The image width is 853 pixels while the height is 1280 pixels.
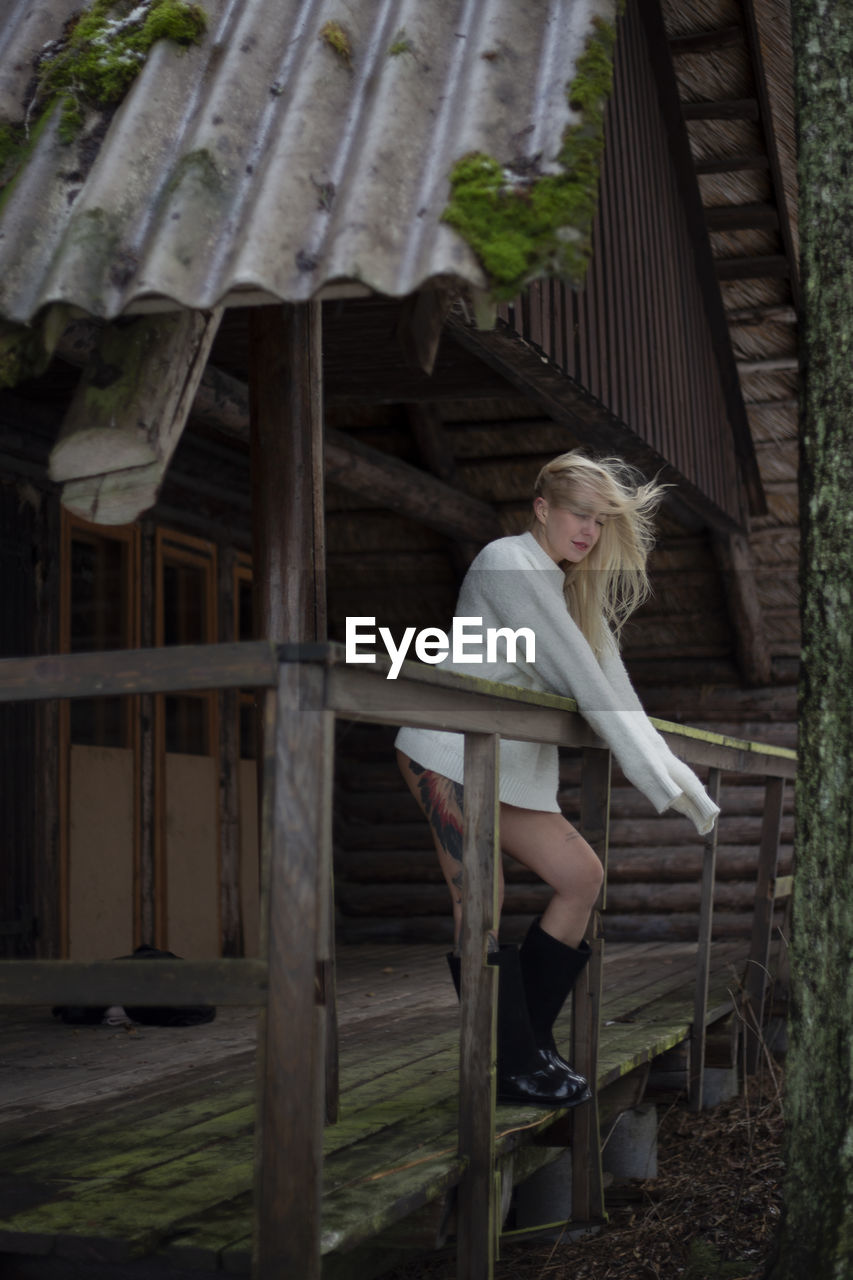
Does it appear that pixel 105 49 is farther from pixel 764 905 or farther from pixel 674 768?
pixel 764 905

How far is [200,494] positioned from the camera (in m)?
9.12

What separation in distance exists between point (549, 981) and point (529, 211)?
2.10 meters

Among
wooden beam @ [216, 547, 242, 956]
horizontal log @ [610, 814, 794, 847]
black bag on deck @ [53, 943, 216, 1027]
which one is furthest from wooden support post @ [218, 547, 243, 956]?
horizontal log @ [610, 814, 794, 847]

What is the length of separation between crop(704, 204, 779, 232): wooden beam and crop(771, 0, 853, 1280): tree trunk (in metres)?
5.45

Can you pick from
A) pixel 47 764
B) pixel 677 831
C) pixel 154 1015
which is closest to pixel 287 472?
pixel 154 1015

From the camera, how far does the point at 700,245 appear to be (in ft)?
29.3

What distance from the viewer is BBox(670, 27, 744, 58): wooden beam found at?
7938 millimetres

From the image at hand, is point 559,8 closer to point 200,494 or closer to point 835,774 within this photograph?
point 835,774

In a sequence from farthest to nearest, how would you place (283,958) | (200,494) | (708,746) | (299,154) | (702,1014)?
(200,494) < (702,1014) < (708,746) < (299,154) < (283,958)

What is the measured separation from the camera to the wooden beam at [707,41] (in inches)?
313

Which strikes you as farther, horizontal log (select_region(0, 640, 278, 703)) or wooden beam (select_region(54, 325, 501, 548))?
wooden beam (select_region(54, 325, 501, 548))

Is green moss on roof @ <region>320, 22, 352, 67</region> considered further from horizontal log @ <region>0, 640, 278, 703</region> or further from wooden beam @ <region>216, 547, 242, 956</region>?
wooden beam @ <region>216, 547, 242, 956</region>

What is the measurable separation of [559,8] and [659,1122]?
4.48 meters

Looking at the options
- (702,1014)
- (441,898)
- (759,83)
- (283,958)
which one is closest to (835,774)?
(283,958)
